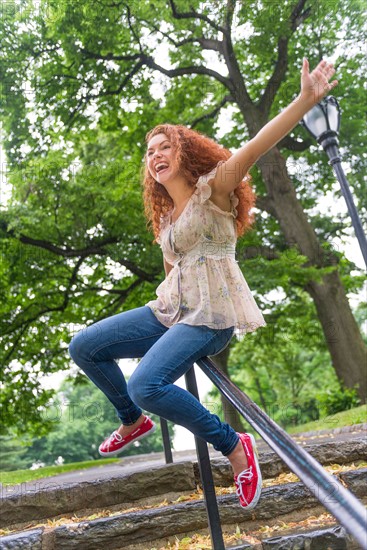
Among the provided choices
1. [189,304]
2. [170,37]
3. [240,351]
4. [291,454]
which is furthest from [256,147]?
[240,351]

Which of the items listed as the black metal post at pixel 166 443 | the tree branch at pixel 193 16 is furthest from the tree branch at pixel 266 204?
the black metal post at pixel 166 443

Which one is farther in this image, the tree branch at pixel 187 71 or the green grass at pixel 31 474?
the tree branch at pixel 187 71

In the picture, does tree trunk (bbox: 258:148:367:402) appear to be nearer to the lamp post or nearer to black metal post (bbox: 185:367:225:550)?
the lamp post

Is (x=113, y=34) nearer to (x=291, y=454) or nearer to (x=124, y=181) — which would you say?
(x=124, y=181)

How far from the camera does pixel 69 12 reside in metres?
10.1

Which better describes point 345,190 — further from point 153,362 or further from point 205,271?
point 153,362

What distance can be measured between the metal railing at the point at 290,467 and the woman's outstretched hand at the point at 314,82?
123 centimetres

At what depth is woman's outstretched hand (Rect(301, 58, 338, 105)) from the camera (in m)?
2.42

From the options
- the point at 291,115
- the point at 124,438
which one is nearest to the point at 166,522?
the point at 124,438

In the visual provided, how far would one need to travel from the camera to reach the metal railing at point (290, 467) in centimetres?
141

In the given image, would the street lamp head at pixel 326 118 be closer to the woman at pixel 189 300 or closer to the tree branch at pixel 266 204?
the woman at pixel 189 300

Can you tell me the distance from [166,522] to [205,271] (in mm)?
1352

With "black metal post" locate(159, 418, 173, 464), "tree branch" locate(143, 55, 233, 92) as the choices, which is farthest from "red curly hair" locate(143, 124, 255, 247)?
"tree branch" locate(143, 55, 233, 92)

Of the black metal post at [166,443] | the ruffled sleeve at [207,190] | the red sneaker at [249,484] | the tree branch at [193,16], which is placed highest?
the tree branch at [193,16]
